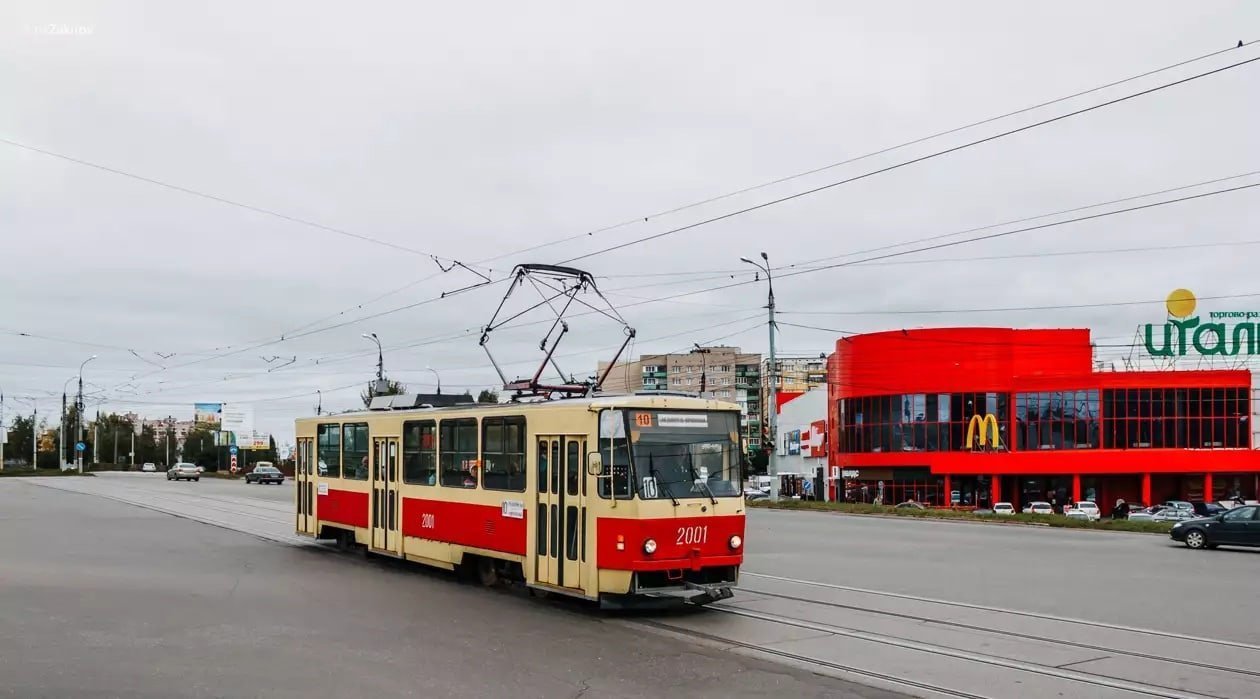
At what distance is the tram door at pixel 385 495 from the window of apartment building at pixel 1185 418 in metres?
56.0

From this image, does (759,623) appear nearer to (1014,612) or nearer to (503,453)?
(1014,612)

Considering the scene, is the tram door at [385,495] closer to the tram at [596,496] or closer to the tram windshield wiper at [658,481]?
the tram at [596,496]

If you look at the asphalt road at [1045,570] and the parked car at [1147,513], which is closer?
the asphalt road at [1045,570]

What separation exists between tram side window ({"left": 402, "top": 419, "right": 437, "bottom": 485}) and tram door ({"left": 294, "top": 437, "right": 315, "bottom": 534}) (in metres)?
4.68

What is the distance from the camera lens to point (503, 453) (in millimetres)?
14562

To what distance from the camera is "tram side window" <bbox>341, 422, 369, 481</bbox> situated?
741 inches

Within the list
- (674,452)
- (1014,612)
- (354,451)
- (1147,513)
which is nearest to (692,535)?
(674,452)

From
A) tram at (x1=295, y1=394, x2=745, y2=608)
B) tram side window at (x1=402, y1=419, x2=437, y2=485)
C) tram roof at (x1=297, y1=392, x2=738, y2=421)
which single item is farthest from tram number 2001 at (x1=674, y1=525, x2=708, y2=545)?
tram side window at (x1=402, y1=419, x2=437, y2=485)

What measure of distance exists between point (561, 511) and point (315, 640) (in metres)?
3.45

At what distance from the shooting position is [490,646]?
10680mm

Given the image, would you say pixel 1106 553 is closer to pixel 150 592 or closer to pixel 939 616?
Result: pixel 939 616

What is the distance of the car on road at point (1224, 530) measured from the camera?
24.7 meters

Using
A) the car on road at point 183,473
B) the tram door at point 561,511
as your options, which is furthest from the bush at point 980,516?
the car on road at point 183,473

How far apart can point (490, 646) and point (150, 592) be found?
6.41 m
